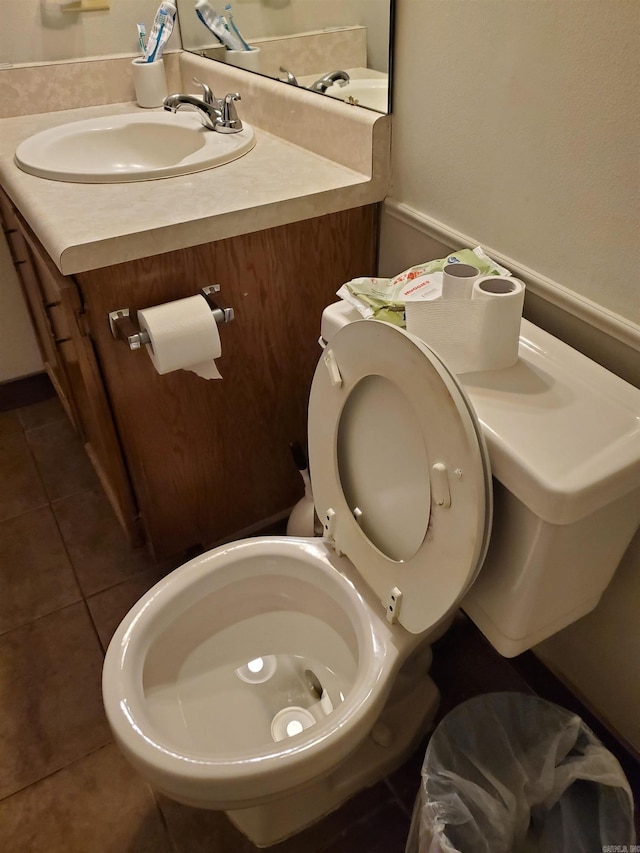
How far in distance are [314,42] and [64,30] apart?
699mm

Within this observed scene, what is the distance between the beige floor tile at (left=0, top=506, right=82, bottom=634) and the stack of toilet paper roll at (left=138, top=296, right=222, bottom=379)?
71cm

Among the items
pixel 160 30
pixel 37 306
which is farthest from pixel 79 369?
pixel 160 30

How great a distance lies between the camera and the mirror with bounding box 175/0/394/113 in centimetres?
113

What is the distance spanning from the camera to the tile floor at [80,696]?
107 centimetres

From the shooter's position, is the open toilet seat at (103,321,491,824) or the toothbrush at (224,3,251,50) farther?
the toothbrush at (224,3,251,50)

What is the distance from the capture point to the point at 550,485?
66cm

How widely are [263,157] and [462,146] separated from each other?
487 mm

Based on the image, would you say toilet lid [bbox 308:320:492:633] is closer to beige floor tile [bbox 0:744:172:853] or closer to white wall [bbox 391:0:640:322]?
white wall [bbox 391:0:640:322]

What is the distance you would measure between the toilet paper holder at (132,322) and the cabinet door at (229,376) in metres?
0.01

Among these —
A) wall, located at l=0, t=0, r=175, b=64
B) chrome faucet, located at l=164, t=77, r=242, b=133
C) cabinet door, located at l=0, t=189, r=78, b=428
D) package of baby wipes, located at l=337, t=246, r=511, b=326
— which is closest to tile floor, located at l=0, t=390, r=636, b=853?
cabinet door, located at l=0, t=189, r=78, b=428

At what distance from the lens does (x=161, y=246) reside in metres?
1.05

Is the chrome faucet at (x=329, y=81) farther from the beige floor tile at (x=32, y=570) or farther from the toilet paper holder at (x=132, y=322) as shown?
the beige floor tile at (x=32, y=570)

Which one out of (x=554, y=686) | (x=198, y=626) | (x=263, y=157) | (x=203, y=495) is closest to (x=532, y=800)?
(x=554, y=686)

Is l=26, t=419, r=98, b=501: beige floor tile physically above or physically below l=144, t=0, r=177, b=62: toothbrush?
below
